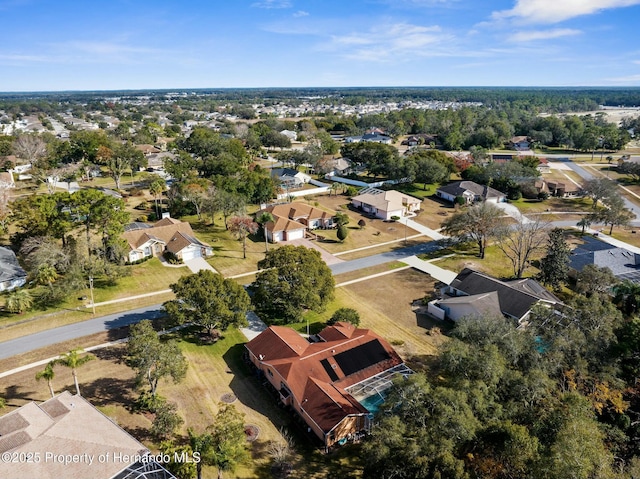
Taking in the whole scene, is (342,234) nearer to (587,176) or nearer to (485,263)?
(485,263)

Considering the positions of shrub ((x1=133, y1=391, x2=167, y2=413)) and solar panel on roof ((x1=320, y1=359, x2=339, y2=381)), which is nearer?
shrub ((x1=133, y1=391, x2=167, y2=413))

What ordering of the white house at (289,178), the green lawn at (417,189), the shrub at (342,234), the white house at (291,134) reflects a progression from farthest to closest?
the white house at (291,134)
the white house at (289,178)
the green lawn at (417,189)
the shrub at (342,234)

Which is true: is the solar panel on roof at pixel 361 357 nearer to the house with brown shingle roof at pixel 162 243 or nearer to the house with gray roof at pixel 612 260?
the house with brown shingle roof at pixel 162 243

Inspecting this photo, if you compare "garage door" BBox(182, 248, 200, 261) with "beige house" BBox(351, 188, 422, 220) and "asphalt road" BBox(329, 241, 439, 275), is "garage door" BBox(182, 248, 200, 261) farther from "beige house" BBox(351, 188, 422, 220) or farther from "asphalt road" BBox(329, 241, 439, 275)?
"beige house" BBox(351, 188, 422, 220)

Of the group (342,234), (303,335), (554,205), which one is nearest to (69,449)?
(303,335)

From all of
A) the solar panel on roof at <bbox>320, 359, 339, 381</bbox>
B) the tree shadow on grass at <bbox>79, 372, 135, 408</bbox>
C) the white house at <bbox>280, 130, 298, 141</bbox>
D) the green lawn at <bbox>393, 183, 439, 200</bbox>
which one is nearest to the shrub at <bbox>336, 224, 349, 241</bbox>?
the green lawn at <bbox>393, 183, 439, 200</bbox>

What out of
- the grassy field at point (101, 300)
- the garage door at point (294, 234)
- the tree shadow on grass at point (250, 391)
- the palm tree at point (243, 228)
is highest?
the palm tree at point (243, 228)

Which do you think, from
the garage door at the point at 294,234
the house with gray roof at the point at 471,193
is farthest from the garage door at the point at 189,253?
the house with gray roof at the point at 471,193
